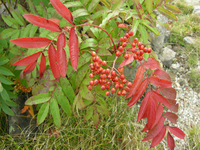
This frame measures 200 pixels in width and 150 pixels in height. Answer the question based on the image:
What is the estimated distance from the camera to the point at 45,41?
1.95 ft

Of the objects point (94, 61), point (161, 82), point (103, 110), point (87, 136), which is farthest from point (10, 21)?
point (87, 136)

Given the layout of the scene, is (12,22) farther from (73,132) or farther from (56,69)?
(73,132)

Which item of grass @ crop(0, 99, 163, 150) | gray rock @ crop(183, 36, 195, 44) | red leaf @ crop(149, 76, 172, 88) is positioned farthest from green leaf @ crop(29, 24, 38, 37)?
gray rock @ crop(183, 36, 195, 44)

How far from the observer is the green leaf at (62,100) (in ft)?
2.95

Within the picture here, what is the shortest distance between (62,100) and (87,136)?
98cm

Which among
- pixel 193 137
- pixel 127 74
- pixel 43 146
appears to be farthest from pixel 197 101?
pixel 43 146

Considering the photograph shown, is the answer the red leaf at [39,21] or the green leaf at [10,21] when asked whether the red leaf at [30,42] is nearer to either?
the red leaf at [39,21]

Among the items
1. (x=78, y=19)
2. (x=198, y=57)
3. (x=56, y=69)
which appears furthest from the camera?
(x=198, y=57)

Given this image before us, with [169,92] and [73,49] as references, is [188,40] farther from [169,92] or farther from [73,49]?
[73,49]

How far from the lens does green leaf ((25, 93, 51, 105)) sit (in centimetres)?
89

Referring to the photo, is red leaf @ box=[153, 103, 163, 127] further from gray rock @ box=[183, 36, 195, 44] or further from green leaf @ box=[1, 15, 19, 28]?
gray rock @ box=[183, 36, 195, 44]

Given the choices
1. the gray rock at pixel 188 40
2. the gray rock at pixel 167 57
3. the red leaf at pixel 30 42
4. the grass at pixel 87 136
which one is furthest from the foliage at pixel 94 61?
the gray rock at pixel 188 40

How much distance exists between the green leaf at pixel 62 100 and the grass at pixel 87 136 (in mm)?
844

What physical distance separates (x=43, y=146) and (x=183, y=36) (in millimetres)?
3477
